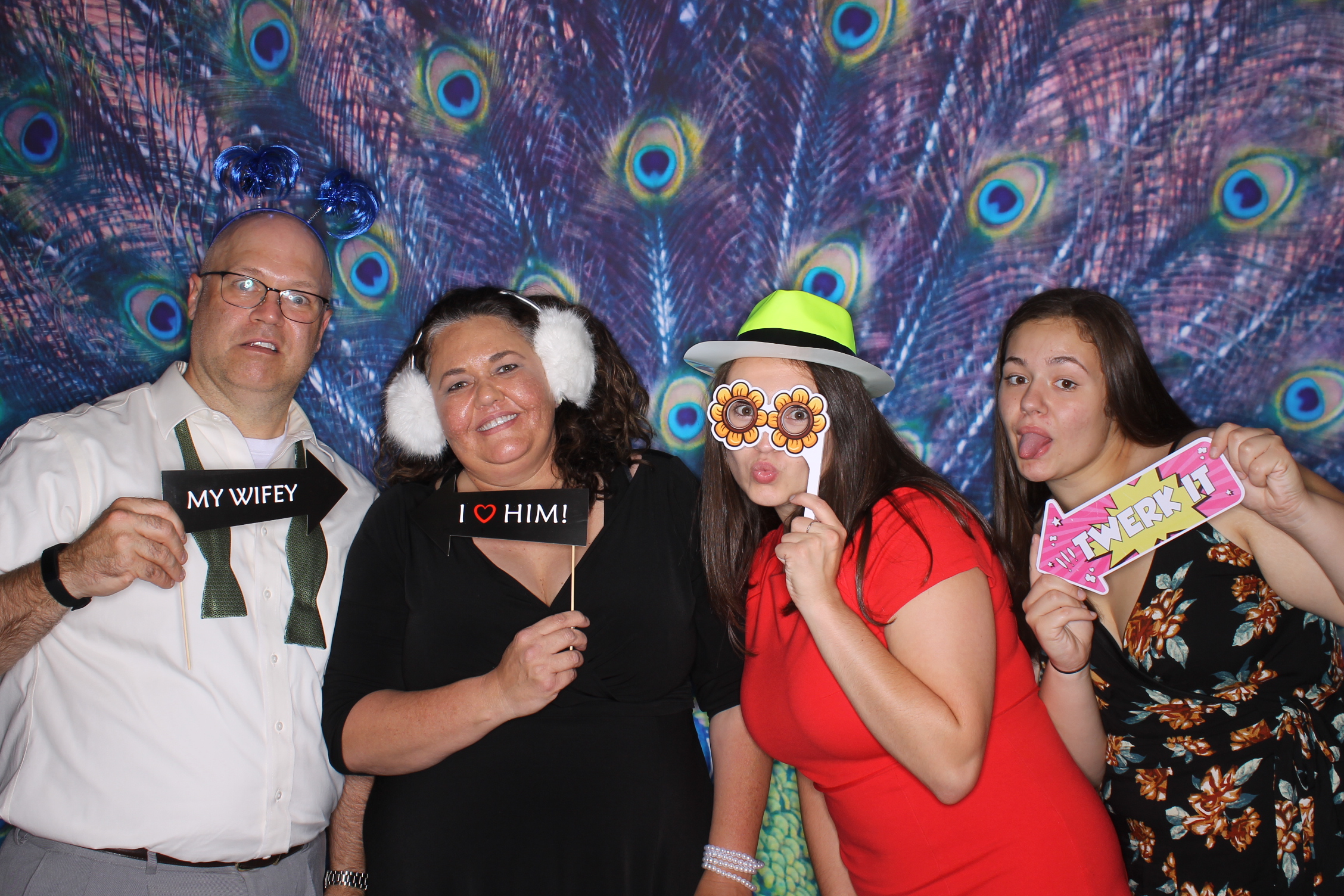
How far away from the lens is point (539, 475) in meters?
2.30

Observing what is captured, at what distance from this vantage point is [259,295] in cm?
227

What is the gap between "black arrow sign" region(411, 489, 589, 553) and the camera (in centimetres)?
197

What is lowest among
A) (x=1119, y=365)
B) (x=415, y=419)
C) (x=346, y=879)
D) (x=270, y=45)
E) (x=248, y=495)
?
(x=346, y=879)

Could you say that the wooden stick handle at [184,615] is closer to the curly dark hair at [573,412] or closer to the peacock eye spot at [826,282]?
the curly dark hair at [573,412]

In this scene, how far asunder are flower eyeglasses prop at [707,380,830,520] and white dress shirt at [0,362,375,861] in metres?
1.25

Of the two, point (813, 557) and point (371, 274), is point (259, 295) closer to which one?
point (371, 274)

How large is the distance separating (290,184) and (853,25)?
1868 millimetres

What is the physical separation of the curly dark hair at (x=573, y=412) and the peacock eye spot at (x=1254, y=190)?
181 centimetres

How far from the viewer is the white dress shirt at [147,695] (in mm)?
1919

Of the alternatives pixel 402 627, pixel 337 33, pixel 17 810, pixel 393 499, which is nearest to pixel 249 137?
pixel 337 33

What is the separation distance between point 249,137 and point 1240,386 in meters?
3.24

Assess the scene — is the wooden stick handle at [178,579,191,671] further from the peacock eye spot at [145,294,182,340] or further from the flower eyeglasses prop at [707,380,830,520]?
the flower eyeglasses prop at [707,380,830,520]

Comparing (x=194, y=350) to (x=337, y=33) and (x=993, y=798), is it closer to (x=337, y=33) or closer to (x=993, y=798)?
(x=337, y=33)

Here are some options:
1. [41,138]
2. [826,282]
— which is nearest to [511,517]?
[826,282]
